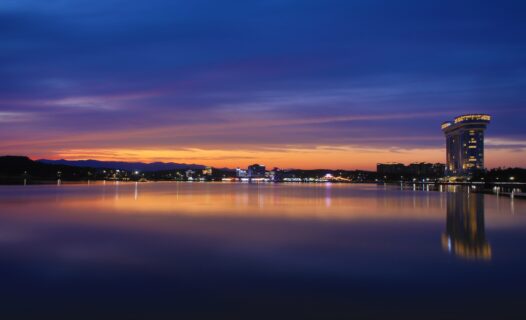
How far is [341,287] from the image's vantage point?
1126 cm

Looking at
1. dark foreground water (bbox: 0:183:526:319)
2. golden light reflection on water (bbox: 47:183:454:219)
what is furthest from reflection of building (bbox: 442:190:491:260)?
golden light reflection on water (bbox: 47:183:454:219)

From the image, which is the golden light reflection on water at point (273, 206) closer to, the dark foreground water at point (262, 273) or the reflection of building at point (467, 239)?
the reflection of building at point (467, 239)

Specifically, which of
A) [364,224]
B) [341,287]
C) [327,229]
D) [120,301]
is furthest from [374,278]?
[364,224]

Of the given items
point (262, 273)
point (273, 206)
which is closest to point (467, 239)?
point (262, 273)

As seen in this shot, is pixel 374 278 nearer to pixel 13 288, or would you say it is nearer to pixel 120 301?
pixel 120 301

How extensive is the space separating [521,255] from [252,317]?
1114cm

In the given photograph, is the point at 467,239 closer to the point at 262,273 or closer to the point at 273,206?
the point at 262,273

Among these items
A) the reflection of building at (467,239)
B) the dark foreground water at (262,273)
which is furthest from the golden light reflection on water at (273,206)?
the dark foreground water at (262,273)

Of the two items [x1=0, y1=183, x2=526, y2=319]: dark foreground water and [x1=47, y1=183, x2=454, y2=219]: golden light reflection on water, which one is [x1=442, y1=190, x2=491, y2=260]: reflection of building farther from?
[x1=47, y1=183, x2=454, y2=219]: golden light reflection on water

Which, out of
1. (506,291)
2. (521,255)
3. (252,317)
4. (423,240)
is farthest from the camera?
(423,240)

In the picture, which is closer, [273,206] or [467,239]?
[467,239]

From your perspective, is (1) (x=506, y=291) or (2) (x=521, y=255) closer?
(1) (x=506, y=291)

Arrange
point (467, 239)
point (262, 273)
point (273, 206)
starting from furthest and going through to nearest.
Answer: point (273, 206), point (467, 239), point (262, 273)

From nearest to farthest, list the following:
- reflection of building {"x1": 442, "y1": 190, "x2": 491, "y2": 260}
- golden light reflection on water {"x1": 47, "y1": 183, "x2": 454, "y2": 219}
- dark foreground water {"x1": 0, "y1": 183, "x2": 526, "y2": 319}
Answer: dark foreground water {"x1": 0, "y1": 183, "x2": 526, "y2": 319} < reflection of building {"x1": 442, "y1": 190, "x2": 491, "y2": 260} < golden light reflection on water {"x1": 47, "y1": 183, "x2": 454, "y2": 219}
